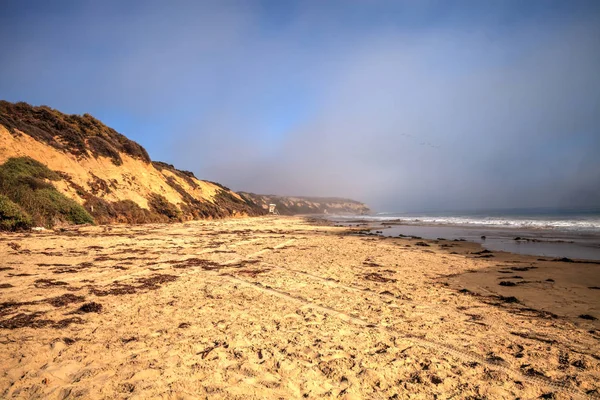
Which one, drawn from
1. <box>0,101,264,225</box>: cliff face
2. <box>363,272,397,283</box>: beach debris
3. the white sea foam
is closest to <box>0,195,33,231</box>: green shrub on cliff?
<box>0,101,264,225</box>: cliff face

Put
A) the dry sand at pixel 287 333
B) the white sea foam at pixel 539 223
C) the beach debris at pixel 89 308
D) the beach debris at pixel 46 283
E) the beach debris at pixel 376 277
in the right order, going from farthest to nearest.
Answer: the white sea foam at pixel 539 223 → the beach debris at pixel 376 277 → the beach debris at pixel 46 283 → the beach debris at pixel 89 308 → the dry sand at pixel 287 333

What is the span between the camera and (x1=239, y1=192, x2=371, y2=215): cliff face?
286 ft

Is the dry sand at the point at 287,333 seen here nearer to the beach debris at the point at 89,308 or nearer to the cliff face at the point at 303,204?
the beach debris at the point at 89,308

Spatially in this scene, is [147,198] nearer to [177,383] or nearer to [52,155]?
[52,155]

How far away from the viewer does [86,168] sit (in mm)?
23500

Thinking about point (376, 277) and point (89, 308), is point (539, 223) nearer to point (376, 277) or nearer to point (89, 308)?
point (376, 277)

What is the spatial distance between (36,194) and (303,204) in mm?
101030

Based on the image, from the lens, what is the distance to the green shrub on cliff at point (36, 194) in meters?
14.6

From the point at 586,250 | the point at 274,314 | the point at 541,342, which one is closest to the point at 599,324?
the point at 541,342

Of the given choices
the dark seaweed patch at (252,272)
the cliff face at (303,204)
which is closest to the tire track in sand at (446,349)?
the dark seaweed patch at (252,272)

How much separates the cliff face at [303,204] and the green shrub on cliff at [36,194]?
52216 millimetres

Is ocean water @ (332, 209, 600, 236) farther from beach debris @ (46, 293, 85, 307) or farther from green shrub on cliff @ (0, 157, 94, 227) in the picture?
green shrub on cliff @ (0, 157, 94, 227)

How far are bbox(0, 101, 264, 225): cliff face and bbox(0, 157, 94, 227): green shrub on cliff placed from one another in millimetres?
55

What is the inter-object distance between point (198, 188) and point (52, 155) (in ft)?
66.3
